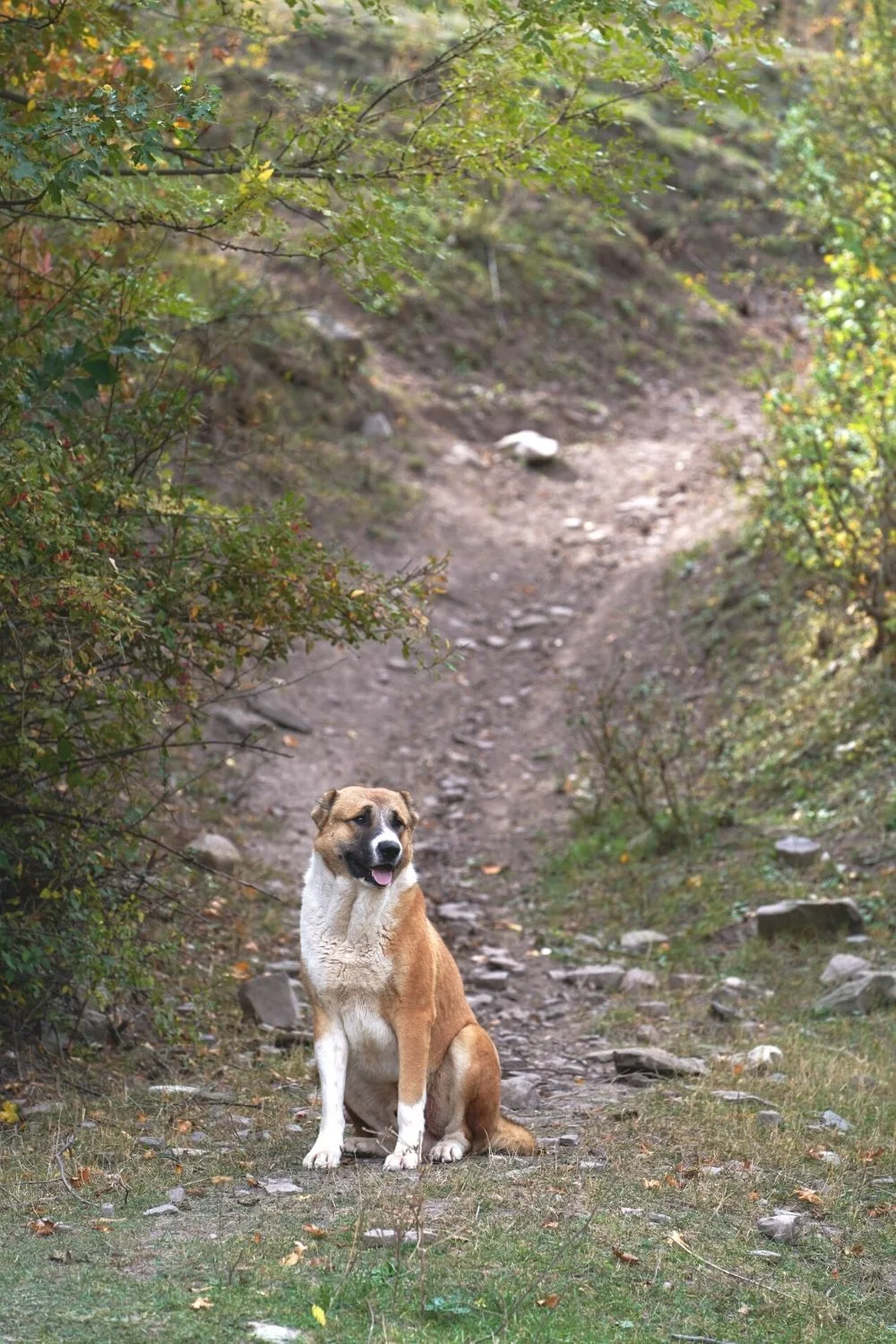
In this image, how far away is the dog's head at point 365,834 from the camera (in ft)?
21.0

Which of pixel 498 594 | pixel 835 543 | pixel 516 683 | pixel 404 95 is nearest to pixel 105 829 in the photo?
pixel 404 95

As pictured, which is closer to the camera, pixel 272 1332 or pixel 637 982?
pixel 272 1332

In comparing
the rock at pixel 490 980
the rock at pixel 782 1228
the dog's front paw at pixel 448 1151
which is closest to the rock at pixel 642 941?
the rock at pixel 490 980

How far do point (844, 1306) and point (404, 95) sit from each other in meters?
6.35

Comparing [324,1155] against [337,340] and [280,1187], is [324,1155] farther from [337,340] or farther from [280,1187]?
[337,340]

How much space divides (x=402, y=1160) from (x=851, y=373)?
992cm

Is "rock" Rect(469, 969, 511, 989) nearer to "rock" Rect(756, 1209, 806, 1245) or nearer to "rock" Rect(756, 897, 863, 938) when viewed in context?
"rock" Rect(756, 897, 863, 938)

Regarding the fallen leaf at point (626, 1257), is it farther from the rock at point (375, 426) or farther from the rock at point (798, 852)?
the rock at point (375, 426)

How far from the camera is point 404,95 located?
27.9 feet

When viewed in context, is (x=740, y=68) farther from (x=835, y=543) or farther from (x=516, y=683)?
(x=516, y=683)

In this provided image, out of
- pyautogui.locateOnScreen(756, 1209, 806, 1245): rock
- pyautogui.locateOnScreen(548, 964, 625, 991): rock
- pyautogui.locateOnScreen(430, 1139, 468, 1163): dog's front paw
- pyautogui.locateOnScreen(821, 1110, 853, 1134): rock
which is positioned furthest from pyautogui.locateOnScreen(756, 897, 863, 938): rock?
pyautogui.locateOnScreen(756, 1209, 806, 1245): rock

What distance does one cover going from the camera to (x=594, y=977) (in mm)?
10523

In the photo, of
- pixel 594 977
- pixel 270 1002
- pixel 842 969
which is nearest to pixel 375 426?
pixel 594 977

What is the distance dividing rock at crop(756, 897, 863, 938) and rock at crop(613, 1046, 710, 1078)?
2.55 m
